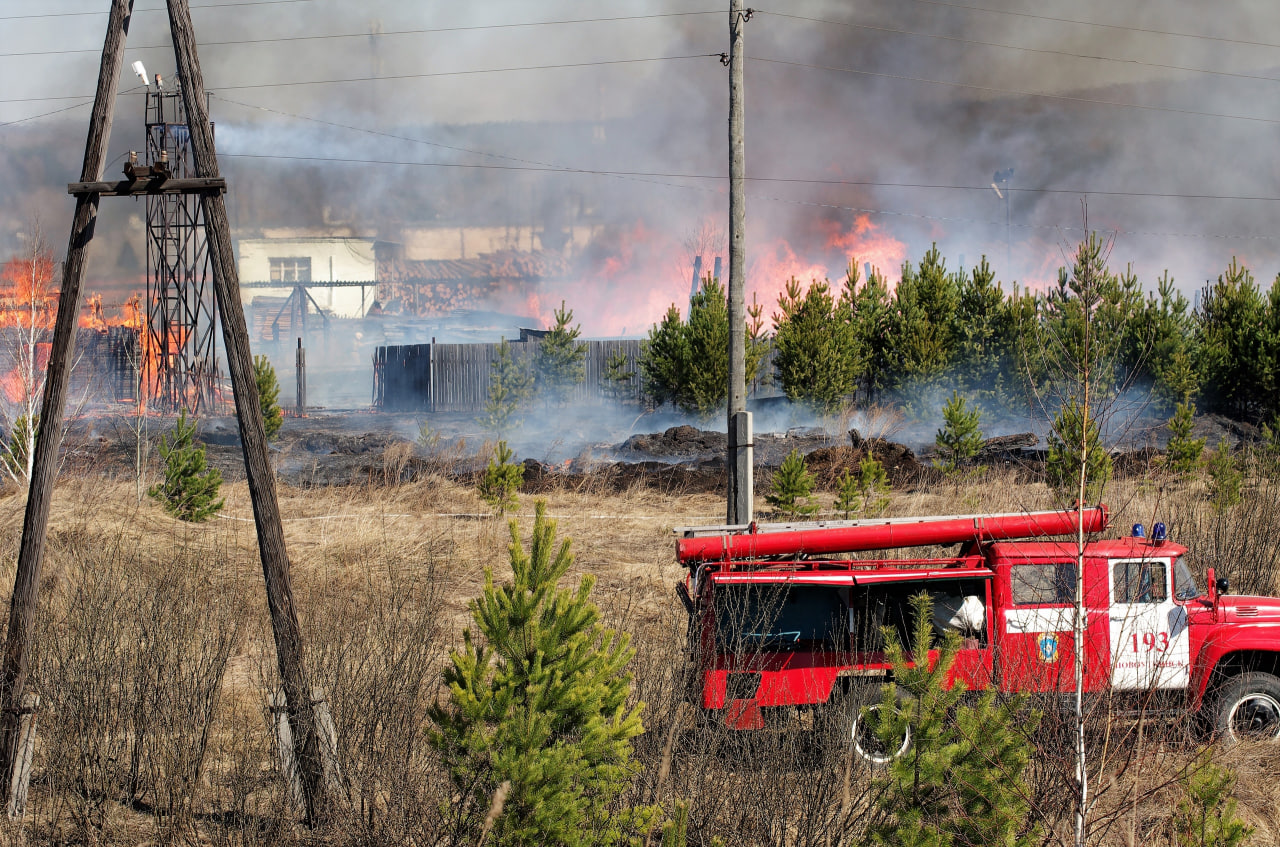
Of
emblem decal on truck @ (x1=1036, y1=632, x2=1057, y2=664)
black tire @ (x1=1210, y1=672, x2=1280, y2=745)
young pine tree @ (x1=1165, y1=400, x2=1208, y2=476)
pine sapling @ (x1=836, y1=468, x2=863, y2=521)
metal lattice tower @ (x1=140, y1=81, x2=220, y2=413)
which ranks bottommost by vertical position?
black tire @ (x1=1210, y1=672, x2=1280, y2=745)

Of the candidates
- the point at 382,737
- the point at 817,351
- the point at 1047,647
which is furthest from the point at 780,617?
the point at 817,351

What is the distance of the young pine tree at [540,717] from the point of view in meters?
4.33

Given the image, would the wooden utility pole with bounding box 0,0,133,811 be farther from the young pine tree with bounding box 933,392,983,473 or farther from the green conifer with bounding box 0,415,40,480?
the young pine tree with bounding box 933,392,983,473

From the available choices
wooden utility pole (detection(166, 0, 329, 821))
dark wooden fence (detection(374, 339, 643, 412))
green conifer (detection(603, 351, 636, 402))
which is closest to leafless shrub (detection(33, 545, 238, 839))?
wooden utility pole (detection(166, 0, 329, 821))

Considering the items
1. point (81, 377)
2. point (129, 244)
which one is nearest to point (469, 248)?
point (129, 244)

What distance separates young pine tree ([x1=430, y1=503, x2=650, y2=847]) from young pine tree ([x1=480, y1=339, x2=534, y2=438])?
85.6 feet

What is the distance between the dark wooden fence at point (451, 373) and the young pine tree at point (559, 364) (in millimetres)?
3641

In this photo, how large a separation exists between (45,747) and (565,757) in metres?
4.70

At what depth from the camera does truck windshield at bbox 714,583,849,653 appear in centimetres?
707

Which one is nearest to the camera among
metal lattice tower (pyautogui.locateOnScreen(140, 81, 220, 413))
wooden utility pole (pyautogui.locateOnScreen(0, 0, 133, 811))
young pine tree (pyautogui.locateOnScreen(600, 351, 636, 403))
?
wooden utility pole (pyautogui.locateOnScreen(0, 0, 133, 811))

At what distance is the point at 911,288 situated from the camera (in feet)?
112

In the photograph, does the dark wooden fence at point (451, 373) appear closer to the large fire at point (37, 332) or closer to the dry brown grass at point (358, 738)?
the large fire at point (37, 332)

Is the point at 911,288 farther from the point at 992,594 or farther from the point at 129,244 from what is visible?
the point at 129,244

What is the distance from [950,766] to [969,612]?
331 centimetres
